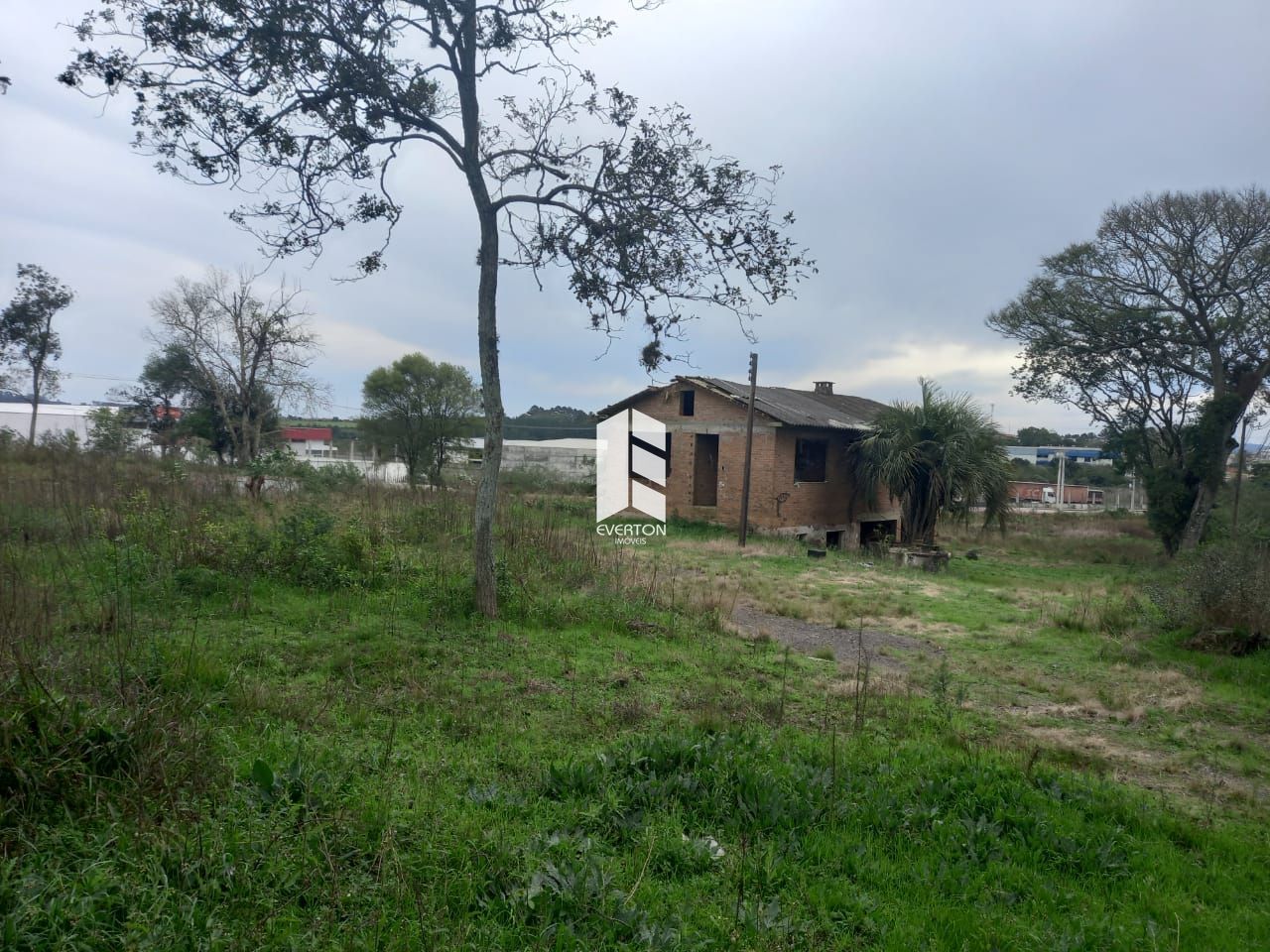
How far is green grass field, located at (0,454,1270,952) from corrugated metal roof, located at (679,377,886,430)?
13732 mm

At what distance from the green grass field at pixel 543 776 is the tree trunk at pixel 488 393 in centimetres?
31

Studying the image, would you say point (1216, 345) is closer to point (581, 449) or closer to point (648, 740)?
point (648, 740)

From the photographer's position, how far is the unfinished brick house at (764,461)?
21281 mm

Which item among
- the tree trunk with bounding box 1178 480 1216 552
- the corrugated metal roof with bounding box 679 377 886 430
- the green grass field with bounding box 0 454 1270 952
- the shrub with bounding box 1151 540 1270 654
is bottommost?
the green grass field with bounding box 0 454 1270 952

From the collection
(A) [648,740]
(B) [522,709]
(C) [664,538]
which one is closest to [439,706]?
(B) [522,709]

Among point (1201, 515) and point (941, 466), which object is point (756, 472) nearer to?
point (941, 466)

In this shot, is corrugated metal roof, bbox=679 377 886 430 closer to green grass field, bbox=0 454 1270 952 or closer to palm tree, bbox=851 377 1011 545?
palm tree, bbox=851 377 1011 545

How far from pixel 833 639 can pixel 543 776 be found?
6074 mm

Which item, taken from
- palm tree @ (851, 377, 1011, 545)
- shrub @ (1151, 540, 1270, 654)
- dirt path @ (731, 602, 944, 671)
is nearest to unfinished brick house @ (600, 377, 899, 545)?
palm tree @ (851, 377, 1011, 545)

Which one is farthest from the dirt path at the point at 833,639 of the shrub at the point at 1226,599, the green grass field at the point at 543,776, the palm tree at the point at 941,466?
the palm tree at the point at 941,466

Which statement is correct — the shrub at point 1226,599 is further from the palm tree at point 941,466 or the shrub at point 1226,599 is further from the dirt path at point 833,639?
the palm tree at point 941,466

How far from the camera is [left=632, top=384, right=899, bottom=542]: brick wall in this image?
21.2 m

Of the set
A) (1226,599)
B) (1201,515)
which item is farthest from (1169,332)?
(1226,599)

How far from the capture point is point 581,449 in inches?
1574
